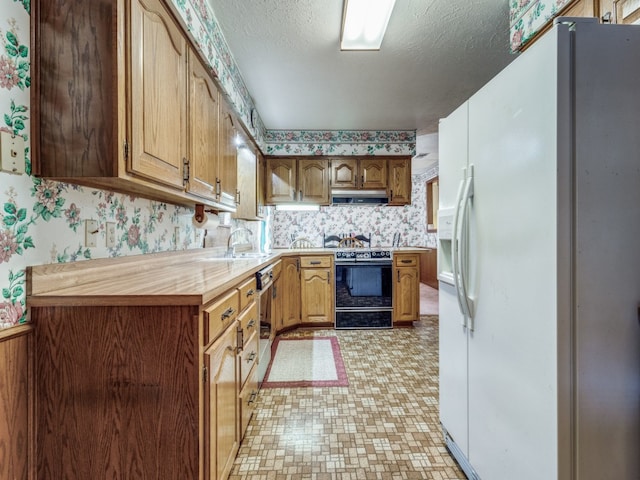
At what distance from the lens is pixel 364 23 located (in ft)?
6.48

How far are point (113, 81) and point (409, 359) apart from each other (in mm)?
2739

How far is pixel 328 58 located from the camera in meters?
2.42

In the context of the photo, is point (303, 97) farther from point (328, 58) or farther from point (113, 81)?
point (113, 81)

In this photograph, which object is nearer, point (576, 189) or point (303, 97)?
point (576, 189)

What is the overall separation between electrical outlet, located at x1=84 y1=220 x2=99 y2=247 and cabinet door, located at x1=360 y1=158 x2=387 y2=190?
3169mm

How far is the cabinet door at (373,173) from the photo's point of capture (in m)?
4.07

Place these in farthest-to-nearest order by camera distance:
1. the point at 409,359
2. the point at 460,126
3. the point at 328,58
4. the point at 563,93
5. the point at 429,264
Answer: the point at 429,264
the point at 409,359
the point at 328,58
the point at 460,126
the point at 563,93

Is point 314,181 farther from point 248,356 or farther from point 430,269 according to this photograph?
point 430,269

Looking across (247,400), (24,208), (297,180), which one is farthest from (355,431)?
(297,180)

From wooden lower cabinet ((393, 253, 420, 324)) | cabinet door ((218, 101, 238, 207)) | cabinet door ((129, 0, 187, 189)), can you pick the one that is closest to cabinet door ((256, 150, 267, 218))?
cabinet door ((218, 101, 238, 207))

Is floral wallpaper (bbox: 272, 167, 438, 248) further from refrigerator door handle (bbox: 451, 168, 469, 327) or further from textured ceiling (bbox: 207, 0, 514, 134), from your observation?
refrigerator door handle (bbox: 451, 168, 469, 327)

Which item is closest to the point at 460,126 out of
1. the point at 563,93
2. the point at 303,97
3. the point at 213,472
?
the point at 563,93

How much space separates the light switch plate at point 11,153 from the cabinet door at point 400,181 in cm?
357

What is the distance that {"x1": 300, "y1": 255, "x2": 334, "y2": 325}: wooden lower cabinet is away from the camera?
12.1ft
